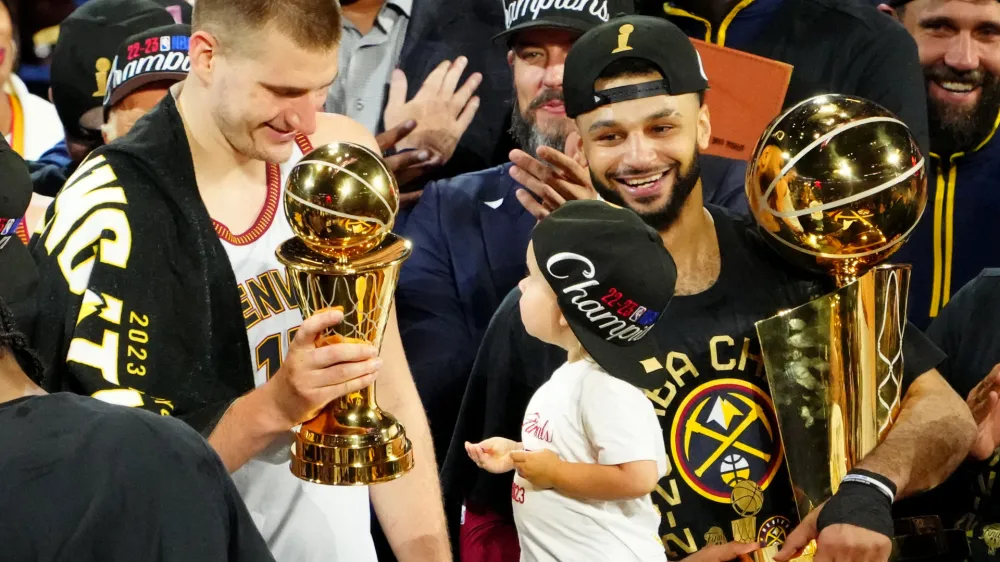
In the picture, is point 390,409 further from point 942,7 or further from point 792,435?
point 942,7

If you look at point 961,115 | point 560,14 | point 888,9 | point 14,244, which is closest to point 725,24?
point 560,14

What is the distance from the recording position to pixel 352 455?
1.84 m

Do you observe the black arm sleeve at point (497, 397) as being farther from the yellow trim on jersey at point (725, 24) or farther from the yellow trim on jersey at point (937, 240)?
the yellow trim on jersey at point (937, 240)

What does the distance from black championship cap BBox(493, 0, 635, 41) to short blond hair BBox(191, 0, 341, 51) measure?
91 centimetres

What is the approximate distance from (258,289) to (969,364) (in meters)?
1.65

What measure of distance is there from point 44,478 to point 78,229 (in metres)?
0.76

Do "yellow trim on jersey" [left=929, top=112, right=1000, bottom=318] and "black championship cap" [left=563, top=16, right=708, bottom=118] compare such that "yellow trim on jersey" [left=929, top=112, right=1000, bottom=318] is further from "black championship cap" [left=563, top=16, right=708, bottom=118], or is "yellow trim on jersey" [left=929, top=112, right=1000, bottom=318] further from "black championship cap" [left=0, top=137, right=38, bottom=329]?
"black championship cap" [left=0, top=137, right=38, bottom=329]

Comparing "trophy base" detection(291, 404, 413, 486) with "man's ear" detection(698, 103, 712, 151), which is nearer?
"trophy base" detection(291, 404, 413, 486)

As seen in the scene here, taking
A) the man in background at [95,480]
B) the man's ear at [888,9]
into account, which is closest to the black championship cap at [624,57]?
the man in background at [95,480]

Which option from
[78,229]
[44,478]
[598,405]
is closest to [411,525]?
[598,405]

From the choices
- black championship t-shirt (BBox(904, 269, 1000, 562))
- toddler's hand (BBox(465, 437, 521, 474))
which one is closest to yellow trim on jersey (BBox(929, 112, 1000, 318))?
black championship t-shirt (BBox(904, 269, 1000, 562))

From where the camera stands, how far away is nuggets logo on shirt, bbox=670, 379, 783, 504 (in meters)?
2.36

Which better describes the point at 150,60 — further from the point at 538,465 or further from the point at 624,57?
the point at 538,465

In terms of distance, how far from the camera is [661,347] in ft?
7.86
